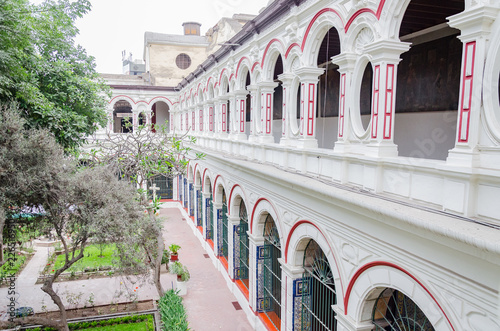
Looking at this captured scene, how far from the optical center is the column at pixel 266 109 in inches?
388

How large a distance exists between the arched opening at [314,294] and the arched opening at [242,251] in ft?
14.3

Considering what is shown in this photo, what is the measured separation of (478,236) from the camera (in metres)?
3.49

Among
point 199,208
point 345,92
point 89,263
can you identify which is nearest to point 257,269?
point 345,92

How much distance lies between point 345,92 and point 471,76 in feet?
8.34

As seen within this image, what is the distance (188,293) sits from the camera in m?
13.0

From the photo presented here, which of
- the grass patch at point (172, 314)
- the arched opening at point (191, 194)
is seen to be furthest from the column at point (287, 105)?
the arched opening at point (191, 194)

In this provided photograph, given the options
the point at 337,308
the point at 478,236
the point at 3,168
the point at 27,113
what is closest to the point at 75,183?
the point at 3,168

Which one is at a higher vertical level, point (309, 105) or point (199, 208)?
point (309, 105)

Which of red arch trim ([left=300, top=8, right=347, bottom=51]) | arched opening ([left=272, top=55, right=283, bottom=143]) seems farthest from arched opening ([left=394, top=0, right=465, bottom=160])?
arched opening ([left=272, top=55, right=283, bottom=143])

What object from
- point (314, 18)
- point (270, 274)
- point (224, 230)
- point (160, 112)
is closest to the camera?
point (314, 18)

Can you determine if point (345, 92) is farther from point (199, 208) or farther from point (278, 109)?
point (199, 208)

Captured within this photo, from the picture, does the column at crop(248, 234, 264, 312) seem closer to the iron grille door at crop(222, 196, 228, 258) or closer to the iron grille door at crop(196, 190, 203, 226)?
the iron grille door at crop(222, 196, 228, 258)

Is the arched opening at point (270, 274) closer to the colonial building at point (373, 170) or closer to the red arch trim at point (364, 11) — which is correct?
the colonial building at point (373, 170)

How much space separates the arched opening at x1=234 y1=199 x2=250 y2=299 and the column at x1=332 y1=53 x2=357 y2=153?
639 cm
